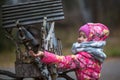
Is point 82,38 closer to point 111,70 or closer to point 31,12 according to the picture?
point 31,12

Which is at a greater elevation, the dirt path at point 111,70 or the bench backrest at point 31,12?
the bench backrest at point 31,12

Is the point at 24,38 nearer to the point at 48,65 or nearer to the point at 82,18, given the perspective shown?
the point at 48,65

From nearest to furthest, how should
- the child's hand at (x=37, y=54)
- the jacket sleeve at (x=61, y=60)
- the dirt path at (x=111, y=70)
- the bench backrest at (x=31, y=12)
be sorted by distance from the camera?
the child's hand at (x=37, y=54)
the jacket sleeve at (x=61, y=60)
the bench backrest at (x=31, y=12)
the dirt path at (x=111, y=70)

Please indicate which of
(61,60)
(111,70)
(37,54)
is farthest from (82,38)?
(111,70)

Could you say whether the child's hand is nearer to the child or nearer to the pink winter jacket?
the pink winter jacket

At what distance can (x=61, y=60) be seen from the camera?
16.6 ft

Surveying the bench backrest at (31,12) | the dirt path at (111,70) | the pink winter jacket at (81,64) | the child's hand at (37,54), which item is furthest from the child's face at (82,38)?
the dirt path at (111,70)

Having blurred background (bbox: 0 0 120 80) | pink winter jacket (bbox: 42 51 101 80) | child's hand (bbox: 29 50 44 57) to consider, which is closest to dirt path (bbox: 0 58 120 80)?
blurred background (bbox: 0 0 120 80)

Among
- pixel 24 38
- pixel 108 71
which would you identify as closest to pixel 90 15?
pixel 108 71

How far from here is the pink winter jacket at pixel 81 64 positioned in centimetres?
506

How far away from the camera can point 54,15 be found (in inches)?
220

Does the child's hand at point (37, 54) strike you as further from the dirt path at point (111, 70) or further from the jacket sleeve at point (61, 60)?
the dirt path at point (111, 70)

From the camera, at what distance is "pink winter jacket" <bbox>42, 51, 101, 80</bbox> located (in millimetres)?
5059

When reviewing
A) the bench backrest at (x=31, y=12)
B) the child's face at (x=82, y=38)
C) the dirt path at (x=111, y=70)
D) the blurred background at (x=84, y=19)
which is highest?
the bench backrest at (x=31, y=12)
